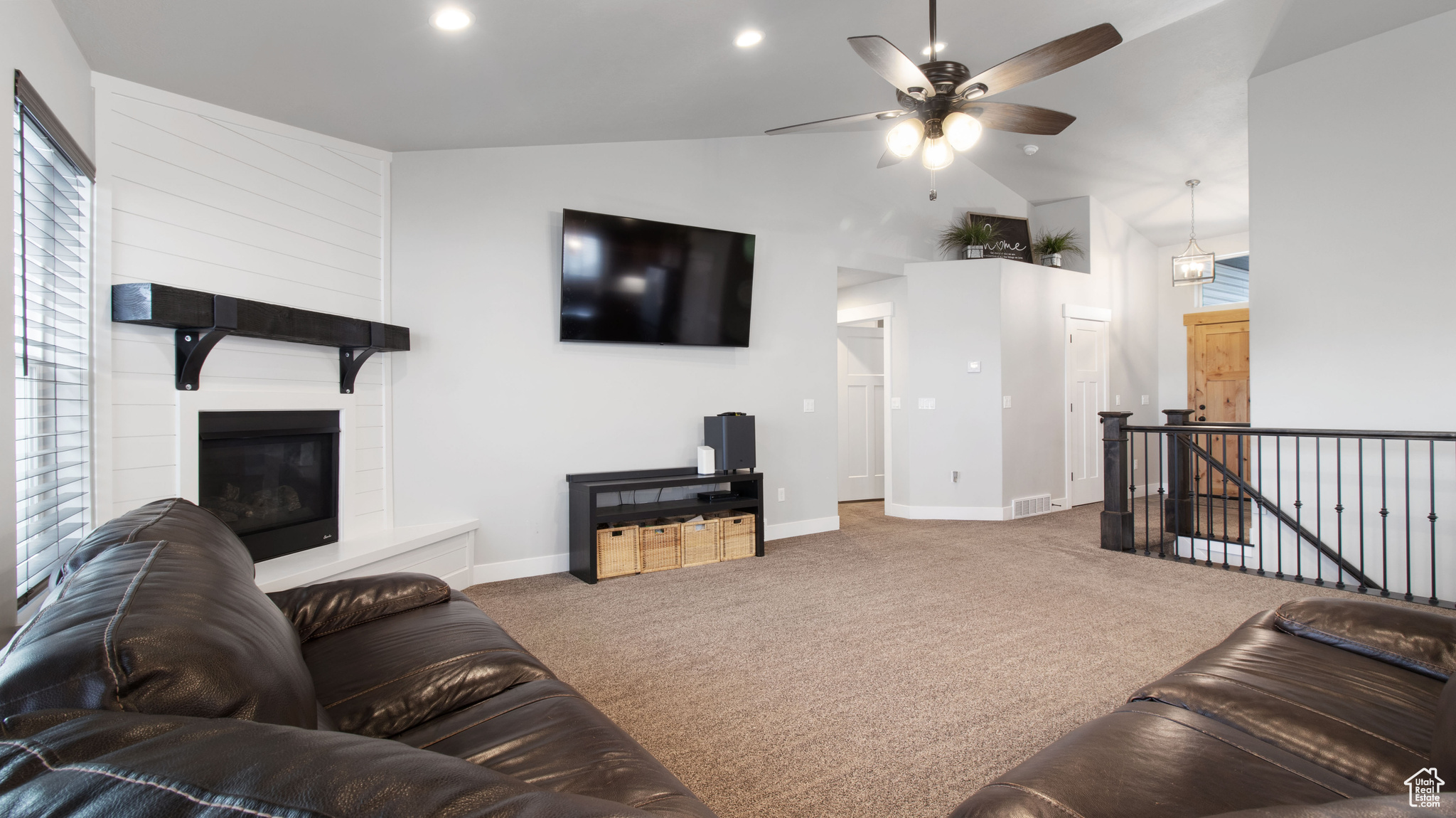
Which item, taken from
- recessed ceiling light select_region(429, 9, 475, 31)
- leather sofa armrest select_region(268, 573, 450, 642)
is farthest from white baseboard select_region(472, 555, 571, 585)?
recessed ceiling light select_region(429, 9, 475, 31)

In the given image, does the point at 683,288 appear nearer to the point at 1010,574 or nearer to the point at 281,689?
the point at 1010,574

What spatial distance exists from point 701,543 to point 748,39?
2.97 meters

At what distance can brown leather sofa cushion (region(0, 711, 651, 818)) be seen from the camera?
43cm

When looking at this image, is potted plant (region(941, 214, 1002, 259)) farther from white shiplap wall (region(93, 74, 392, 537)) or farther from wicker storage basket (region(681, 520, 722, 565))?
white shiplap wall (region(93, 74, 392, 537))

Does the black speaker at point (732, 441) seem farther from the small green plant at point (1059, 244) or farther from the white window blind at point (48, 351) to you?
the small green plant at point (1059, 244)

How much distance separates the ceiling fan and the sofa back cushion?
240 cm

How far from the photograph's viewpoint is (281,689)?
39.2 inches

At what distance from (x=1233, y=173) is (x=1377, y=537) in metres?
3.66

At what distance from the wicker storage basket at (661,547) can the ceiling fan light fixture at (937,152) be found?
8.63 feet

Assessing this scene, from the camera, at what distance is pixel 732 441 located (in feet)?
15.5

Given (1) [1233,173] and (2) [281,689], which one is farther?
(1) [1233,173]

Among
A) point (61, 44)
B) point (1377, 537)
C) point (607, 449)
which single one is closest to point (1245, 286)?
point (1377, 537)

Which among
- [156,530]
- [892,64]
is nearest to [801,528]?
[892,64]

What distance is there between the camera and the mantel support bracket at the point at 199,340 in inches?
105
